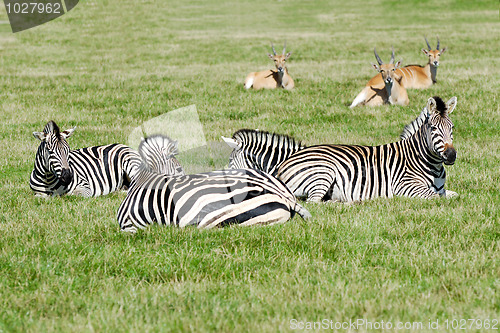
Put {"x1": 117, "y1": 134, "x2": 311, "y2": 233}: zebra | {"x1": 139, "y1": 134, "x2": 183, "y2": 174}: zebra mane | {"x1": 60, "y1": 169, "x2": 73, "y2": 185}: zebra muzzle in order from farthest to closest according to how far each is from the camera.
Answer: {"x1": 60, "y1": 169, "x2": 73, "y2": 185}: zebra muzzle < {"x1": 139, "y1": 134, "x2": 183, "y2": 174}: zebra mane < {"x1": 117, "y1": 134, "x2": 311, "y2": 233}: zebra

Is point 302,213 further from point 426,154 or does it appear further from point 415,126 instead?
point 415,126

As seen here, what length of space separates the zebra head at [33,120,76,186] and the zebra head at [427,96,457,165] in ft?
19.3

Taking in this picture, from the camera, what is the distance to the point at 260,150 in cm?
1027

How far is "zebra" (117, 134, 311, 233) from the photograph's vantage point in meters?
7.06

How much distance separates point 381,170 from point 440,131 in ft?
3.68

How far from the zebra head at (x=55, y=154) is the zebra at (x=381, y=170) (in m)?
3.51

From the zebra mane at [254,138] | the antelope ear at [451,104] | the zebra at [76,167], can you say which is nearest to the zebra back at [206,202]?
the zebra at [76,167]

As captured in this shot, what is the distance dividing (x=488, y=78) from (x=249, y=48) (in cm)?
1683

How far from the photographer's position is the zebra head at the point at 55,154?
938 cm

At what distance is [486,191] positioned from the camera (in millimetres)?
9320

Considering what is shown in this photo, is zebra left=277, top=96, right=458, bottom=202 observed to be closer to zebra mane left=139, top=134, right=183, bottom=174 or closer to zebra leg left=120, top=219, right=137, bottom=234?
zebra mane left=139, top=134, right=183, bottom=174

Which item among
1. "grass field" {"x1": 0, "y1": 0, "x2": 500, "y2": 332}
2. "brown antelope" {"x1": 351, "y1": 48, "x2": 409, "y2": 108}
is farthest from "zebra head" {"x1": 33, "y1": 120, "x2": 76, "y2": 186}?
"brown antelope" {"x1": 351, "y1": 48, "x2": 409, "y2": 108}

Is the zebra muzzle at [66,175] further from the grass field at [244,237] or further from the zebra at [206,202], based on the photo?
the zebra at [206,202]

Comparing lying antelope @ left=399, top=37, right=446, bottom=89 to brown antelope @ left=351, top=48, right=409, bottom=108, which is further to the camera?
lying antelope @ left=399, top=37, right=446, bottom=89
